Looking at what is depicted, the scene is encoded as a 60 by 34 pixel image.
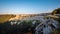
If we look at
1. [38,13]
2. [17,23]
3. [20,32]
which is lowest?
[20,32]

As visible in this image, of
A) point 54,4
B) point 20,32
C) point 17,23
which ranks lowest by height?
point 20,32

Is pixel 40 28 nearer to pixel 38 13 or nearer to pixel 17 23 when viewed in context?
pixel 38 13

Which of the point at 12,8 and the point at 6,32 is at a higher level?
the point at 12,8

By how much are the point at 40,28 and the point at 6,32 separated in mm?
656

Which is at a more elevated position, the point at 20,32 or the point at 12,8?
the point at 12,8

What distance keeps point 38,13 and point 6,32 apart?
721 mm

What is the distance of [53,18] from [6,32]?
0.94 metres

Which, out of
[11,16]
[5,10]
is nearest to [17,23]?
[11,16]

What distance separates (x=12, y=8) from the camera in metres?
2.48

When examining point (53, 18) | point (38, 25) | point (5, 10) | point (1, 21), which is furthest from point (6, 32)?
point (53, 18)

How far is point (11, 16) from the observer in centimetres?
246

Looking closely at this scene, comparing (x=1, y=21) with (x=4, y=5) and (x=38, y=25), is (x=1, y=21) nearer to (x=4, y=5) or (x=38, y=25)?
(x=4, y=5)

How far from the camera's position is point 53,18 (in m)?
2.39

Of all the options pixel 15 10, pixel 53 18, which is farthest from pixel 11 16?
pixel 53 18
